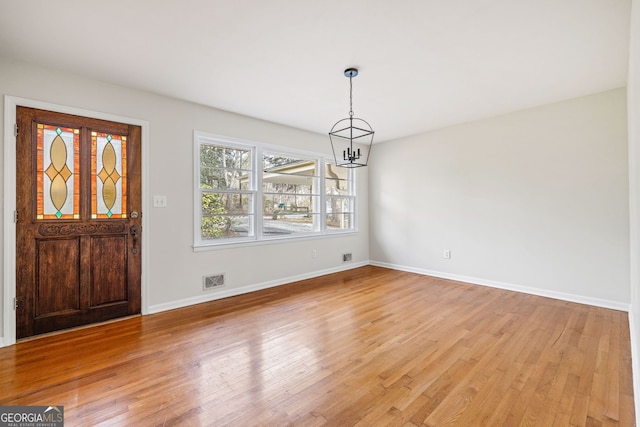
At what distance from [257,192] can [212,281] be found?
1368 mm

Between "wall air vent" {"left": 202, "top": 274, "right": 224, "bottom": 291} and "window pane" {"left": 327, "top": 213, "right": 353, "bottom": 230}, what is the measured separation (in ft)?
7.19

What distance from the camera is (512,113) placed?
3.98 meters

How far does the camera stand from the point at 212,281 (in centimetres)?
370

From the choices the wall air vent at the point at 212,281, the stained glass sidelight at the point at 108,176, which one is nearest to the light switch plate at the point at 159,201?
the stained glass sidelight at the point at 108,176

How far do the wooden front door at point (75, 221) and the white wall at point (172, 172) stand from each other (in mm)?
143

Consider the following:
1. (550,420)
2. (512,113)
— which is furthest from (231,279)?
(512,113)

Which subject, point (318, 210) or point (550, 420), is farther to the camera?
point (318, 210)

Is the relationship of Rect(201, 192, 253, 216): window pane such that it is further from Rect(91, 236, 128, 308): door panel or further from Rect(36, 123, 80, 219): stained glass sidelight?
Rect(36, 123, 80, 219): stained glass sidelight

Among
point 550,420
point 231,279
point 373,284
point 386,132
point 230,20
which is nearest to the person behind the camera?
point 550,420

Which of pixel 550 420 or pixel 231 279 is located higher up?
pixel 231 279

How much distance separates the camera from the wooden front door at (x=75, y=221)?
2.59m

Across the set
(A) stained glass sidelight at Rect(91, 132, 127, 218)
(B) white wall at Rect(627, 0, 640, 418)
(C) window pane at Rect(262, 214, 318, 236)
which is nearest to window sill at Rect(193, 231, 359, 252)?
(C) window pane at Rect(262, 214, 318, 236)

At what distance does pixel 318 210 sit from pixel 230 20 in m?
3.36

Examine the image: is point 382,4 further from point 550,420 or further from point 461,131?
point 461,131
